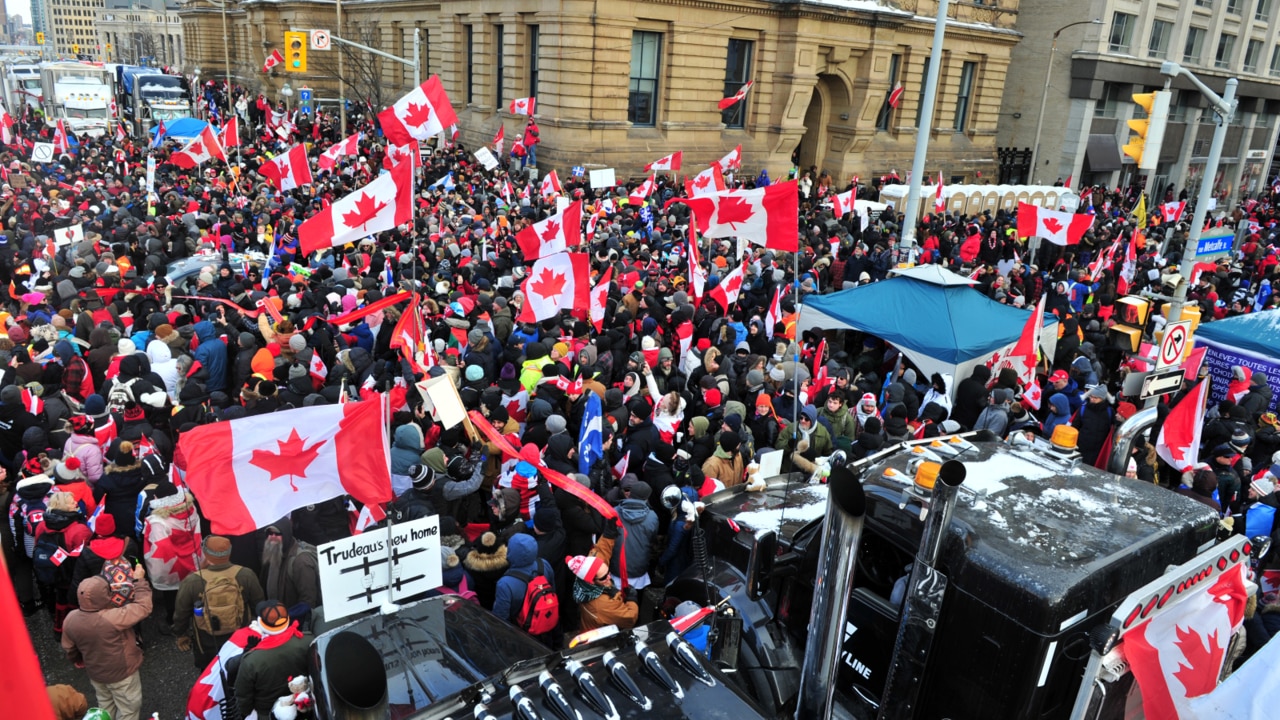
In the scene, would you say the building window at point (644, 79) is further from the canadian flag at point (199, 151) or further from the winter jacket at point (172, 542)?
the winter jacket at point (172, 542)

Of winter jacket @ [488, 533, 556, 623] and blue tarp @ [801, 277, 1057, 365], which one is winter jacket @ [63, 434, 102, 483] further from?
blue tarp @ [801, 277, 1057, 365]

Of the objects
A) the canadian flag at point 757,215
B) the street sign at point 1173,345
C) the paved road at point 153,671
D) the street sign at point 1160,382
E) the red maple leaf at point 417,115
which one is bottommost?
the paved road at point 153,671

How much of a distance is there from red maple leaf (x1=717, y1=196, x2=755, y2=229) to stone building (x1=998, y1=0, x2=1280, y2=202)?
99.3 feet

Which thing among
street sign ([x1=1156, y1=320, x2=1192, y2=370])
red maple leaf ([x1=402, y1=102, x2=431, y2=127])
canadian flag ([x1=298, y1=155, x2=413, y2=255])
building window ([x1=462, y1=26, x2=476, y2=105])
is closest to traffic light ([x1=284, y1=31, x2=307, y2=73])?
red maple leaf ([x1=402, y1=102, x2=431, y2=127])

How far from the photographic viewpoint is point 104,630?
5391 millimetres

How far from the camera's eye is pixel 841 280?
16.4 m

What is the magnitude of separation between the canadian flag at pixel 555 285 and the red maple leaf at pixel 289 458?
5.05m

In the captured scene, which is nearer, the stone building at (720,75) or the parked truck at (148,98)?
the stone building at (720,75)

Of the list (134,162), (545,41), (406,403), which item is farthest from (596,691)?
(545,41)

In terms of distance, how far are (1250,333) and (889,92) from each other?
79.4ft

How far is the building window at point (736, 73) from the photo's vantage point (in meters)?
30.2

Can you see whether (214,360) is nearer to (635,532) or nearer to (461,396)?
(461,396)

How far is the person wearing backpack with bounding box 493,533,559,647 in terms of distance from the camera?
5.86 meters

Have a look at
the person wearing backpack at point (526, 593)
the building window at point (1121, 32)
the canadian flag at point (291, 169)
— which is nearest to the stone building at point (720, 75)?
the building window at point (1121, 32)
